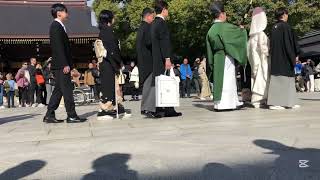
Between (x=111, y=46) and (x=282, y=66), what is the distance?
318 centimetres

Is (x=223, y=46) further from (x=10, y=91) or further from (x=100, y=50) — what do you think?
(x=10, y=91)

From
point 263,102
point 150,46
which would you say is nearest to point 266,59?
point 263,102

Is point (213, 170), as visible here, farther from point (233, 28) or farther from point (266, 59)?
point (266, 59)

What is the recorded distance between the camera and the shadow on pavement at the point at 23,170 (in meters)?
4.40

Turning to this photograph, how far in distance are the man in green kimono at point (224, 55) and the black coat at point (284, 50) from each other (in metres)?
0.62

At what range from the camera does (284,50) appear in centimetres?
964

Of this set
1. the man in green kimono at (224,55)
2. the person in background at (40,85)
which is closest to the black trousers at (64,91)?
the man in green kimono at (224,55)

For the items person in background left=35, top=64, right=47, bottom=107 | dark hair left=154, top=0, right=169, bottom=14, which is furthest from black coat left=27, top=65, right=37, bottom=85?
dark hair left=154, top=0, right=169, bottom=14

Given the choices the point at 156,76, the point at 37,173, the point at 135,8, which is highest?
the point at 135,8

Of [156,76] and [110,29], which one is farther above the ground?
[110,29]

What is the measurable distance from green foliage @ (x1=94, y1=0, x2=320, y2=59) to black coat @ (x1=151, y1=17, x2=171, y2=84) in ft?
46.6

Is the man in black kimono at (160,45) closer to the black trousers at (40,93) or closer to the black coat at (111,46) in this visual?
the black coat at (111,46)

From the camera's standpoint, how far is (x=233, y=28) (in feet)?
30.9

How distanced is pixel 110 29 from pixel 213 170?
5.20 metres
